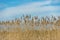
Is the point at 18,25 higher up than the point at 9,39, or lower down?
higher up

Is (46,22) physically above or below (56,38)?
above

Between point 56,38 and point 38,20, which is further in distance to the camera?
point 38,20

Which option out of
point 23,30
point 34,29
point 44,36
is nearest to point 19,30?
point 23,30

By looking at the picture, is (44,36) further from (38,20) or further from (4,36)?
(4,36)

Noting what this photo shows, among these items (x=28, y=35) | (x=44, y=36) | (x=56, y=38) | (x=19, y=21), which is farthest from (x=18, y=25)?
(x=56, y=38)

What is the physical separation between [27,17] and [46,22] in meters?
0.53

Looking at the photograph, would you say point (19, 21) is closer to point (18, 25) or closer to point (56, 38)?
point (18, 25)

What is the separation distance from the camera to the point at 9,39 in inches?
163

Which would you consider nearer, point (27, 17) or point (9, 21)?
point (27, 17)

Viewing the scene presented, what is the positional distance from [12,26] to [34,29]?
0.63 metres

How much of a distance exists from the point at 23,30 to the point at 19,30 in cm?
11

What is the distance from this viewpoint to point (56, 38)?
4059mm

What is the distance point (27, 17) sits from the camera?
4.26 meters

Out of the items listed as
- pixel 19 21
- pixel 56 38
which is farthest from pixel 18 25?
pixel 56 38
